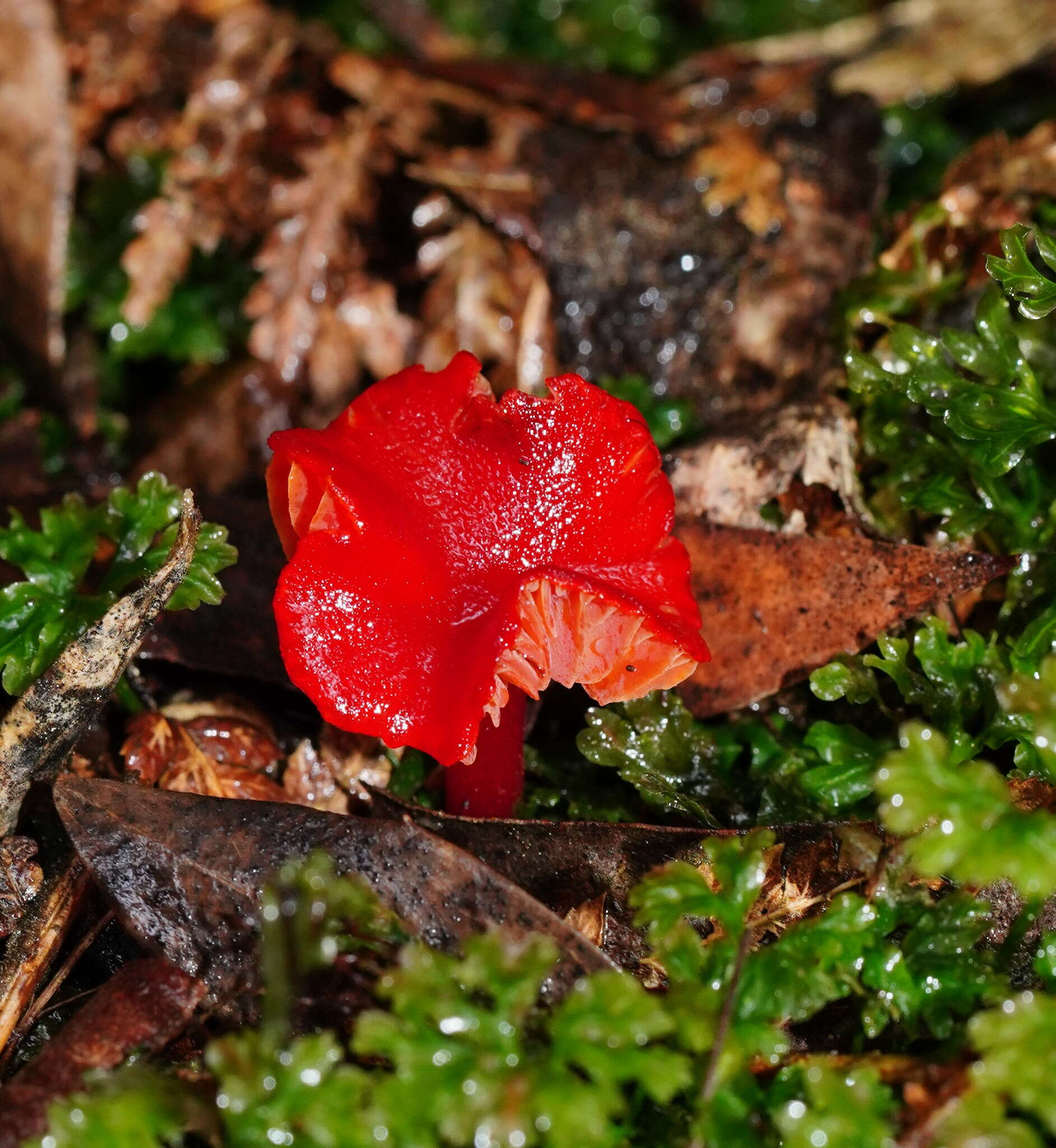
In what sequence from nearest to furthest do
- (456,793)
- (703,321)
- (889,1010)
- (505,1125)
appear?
(505,1125) < (889,1010) < (456,793) < (703,321)

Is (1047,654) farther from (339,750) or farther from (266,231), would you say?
(266,231)

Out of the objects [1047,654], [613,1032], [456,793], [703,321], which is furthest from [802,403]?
[613,1032]

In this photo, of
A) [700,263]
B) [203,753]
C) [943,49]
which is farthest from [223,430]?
[943,49]

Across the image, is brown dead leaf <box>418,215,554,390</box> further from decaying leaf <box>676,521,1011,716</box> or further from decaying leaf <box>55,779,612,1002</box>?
decaying leaf <box>55,779,612,1002</box>

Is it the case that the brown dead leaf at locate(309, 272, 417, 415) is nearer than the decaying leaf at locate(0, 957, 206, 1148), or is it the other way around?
the decaying leaf at locate(0, 957, 206, 1148)

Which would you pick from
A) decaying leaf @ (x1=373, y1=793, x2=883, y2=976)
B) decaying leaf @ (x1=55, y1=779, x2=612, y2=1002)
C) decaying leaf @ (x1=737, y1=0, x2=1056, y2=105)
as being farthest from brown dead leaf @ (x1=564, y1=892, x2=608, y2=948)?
decaying leaf @ (x1=737, y1=0, x2=1056, y2=105)

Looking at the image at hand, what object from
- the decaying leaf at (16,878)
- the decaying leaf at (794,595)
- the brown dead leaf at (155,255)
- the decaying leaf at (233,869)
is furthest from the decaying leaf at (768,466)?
the brown dead leaf at (155,255)

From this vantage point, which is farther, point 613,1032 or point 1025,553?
point 1025,553
